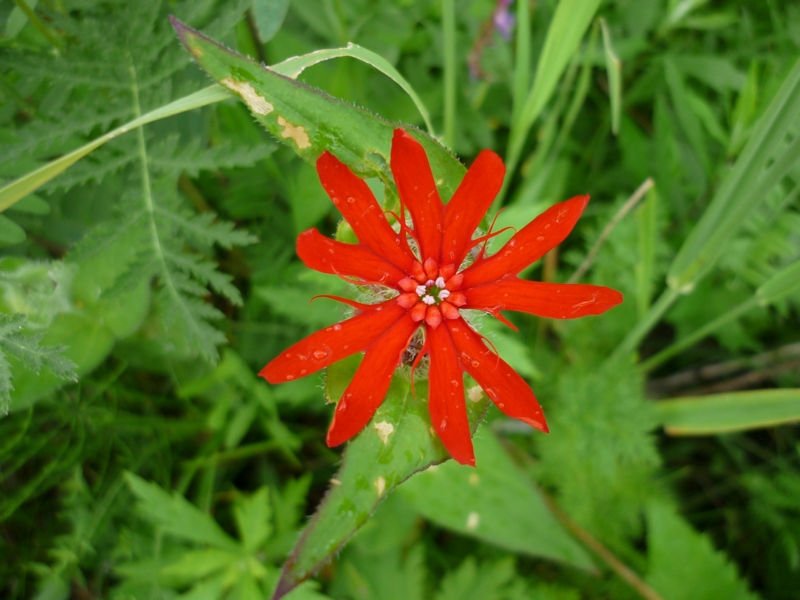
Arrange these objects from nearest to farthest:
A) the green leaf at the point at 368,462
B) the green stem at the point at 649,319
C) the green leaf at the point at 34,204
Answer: the green leaf at the point at 368,462, the green leaf at the point at 34,204, the green stem at the point at 649,319

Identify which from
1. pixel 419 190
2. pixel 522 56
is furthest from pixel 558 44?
pixel 419 190

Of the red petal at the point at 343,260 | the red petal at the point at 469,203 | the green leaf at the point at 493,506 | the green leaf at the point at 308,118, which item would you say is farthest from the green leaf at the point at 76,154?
the green leaf at the point at 493,506

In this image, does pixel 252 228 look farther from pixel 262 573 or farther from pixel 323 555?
pixel 323 555

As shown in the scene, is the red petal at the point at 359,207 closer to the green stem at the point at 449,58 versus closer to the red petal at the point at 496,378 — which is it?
the red petal at the point at 496,378

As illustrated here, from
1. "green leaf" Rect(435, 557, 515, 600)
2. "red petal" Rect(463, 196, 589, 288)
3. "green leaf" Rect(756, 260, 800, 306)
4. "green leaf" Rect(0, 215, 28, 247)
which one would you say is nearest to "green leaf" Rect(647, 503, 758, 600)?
"green leaf" Rect(435, 557, 515, 600)

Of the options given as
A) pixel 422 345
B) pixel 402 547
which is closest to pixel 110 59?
pixel 422 345

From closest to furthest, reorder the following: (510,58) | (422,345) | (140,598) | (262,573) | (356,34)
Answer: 1. (422,345)
2. (262,573)
3. (140,598)
4. (356,34)
5. (510,58)
